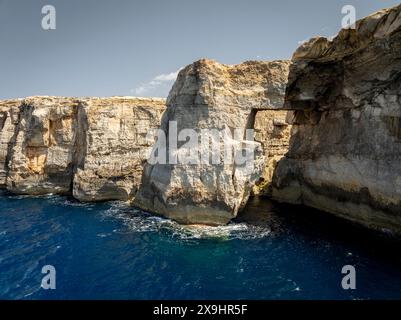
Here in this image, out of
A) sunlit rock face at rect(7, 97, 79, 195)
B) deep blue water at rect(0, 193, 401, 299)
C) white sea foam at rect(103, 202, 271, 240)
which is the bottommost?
deep blue water at rect(0, 193, 401, 299)

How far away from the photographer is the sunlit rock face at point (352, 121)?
21.6 meters

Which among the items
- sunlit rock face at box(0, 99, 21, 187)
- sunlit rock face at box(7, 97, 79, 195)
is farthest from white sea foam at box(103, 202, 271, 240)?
sunlit rock face at box(0, 99, 21, 187)

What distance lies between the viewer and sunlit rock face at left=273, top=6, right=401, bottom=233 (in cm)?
2164

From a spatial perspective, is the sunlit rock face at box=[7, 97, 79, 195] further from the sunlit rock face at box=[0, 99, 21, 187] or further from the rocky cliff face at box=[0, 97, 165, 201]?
the sunlit rock face at box=[0, 99, 21, 187]

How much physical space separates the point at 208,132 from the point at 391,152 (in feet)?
43.4

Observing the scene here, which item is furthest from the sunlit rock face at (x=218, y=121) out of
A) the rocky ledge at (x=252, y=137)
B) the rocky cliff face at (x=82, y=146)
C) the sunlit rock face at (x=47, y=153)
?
the sunlit rock face at (x=47, y=153)

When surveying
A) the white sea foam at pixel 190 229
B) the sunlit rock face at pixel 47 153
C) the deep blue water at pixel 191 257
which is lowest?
the deep blue water at pixel 191 257

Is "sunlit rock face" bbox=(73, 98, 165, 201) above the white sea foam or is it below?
above

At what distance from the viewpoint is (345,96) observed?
25.6 meters

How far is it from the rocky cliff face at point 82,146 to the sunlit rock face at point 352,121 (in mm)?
16545

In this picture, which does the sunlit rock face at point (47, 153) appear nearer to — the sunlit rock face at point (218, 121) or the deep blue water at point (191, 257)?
the deep blue water at point (191, 257)

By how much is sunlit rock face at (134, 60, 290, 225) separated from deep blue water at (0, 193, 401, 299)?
5.95 ft

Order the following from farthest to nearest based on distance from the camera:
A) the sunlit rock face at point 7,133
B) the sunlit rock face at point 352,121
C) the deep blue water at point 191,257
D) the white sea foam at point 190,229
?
the sunlit rock face at point 7,133, the white sea foam at point 190,229, the sunlit rock face at point 352,121, the deep blue water at point 191,257
